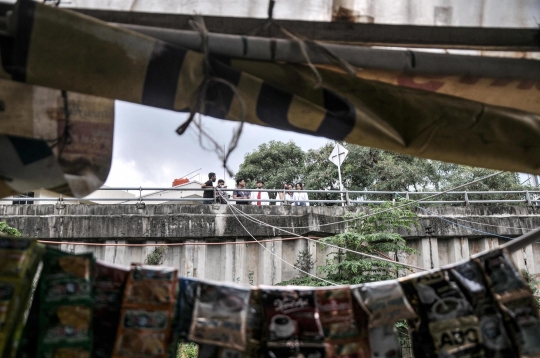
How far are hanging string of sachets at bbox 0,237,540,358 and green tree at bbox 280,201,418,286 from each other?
18.0 ft

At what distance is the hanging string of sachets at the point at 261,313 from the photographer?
1.81 meters

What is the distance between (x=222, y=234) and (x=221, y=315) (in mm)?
6854

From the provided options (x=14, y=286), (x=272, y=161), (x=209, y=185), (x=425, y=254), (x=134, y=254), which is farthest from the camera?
(x=272, y=161)

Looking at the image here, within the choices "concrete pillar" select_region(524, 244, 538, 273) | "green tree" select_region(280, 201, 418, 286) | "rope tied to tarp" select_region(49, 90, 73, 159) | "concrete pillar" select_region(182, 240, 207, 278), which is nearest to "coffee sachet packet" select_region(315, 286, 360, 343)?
"rope tied to tarp" select_region(49, 90, 73, 159)

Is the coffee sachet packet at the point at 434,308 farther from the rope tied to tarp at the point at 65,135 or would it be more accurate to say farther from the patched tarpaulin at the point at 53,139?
the rope tied to tarp at the point at 65,135

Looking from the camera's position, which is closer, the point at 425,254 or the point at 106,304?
the point at 106,304

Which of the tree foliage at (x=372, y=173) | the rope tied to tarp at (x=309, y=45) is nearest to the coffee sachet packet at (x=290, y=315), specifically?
the rope tied to tarp at (x=309, y=45)

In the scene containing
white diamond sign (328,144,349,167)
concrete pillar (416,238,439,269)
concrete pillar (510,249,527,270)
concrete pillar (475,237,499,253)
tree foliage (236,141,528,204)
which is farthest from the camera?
tree foliage (236,141,528,204)

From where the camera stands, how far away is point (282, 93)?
1809mm

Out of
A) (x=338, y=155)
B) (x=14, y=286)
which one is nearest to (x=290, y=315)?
(x=14, y=286)

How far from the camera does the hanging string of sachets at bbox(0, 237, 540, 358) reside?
5.95 ft

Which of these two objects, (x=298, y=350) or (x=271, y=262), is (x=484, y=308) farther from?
(x=271, y=262)

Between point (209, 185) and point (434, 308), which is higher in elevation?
point (209, 185)

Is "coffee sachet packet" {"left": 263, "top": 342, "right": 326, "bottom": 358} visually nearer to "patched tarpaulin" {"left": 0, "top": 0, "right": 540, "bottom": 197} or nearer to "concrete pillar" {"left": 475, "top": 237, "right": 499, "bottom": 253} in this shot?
"patched tarpaulin" {"left": 0, "top": 0, "right": 540, "bottom": 197}
